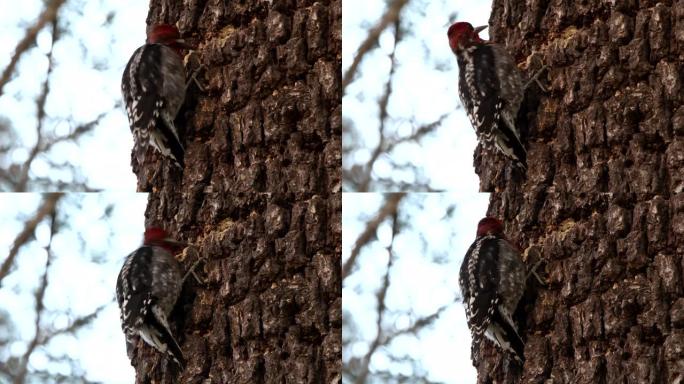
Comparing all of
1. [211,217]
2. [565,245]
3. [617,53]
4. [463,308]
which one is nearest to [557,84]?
[617,53]

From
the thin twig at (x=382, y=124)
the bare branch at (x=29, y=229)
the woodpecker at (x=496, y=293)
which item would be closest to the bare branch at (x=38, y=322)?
the bare branch at (x=29, y=229)

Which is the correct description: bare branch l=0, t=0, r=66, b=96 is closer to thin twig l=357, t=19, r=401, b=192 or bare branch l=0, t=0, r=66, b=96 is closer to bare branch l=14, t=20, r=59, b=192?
bare branch l=14, t=20, r=59, b=192

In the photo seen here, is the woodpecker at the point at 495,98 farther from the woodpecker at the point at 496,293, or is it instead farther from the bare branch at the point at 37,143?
the bare branch at the point at 37,143

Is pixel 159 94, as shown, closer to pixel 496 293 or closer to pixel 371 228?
pixel 371 228

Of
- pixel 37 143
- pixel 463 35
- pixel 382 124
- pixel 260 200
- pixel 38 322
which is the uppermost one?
pixel 463 35

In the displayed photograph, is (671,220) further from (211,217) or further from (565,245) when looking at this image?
(211,217)

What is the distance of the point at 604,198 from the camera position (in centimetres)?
331

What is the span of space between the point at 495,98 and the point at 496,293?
56 cm

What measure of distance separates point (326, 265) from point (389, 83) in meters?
0.84

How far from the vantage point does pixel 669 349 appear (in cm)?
312

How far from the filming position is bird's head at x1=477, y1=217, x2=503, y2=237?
3.46 metres

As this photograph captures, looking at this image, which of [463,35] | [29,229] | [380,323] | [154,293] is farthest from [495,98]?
[29,229]

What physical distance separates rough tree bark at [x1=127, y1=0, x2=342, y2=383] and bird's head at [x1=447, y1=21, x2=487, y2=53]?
14.4 inches

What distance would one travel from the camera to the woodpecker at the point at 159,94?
3533 mm
